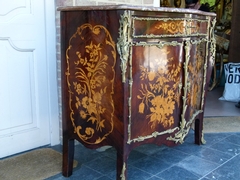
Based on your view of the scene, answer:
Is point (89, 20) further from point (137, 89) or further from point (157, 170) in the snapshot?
point (157, 170)

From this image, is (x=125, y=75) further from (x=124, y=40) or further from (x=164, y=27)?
(x=164, y=27)

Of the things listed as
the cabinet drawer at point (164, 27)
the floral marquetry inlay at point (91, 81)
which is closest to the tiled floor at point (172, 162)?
the floral marquetry inlay at point (91, 81)

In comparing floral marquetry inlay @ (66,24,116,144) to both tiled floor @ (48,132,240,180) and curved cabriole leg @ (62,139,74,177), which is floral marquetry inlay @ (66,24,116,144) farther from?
tiled floor @ (48,132,240,180)

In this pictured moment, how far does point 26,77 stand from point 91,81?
666mm

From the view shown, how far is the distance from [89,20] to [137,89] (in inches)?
16.5

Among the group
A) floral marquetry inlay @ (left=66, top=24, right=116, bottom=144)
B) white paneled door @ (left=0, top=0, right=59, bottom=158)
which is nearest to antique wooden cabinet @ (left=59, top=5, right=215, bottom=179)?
floral marquetry inlay @ (left=66, top=24, right=116, bottom=144)

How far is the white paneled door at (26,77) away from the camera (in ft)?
6.22

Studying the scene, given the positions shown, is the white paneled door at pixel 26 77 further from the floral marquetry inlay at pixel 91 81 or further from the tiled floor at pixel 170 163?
the floral marquetry inlay at pixel 91 81

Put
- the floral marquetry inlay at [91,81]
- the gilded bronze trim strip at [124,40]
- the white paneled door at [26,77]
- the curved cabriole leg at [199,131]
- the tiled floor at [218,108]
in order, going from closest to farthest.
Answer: the gilded bronze trim strip at [124,40] → the floral marquetry inlay at [91,81] → the white paneled door at [26,77] → the curved cabriole leg at [199,131] → the tiled floor at [218,108]

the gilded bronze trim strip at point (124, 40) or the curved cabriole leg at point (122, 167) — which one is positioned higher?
the gilded bronze trim strip at point (124, 40)

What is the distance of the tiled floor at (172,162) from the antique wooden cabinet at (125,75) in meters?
0.19

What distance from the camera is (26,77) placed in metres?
2.01

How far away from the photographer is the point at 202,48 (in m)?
2.05

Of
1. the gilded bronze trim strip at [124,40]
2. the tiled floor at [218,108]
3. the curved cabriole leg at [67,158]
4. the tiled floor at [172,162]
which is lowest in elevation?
the tiled floor at [172,162]
